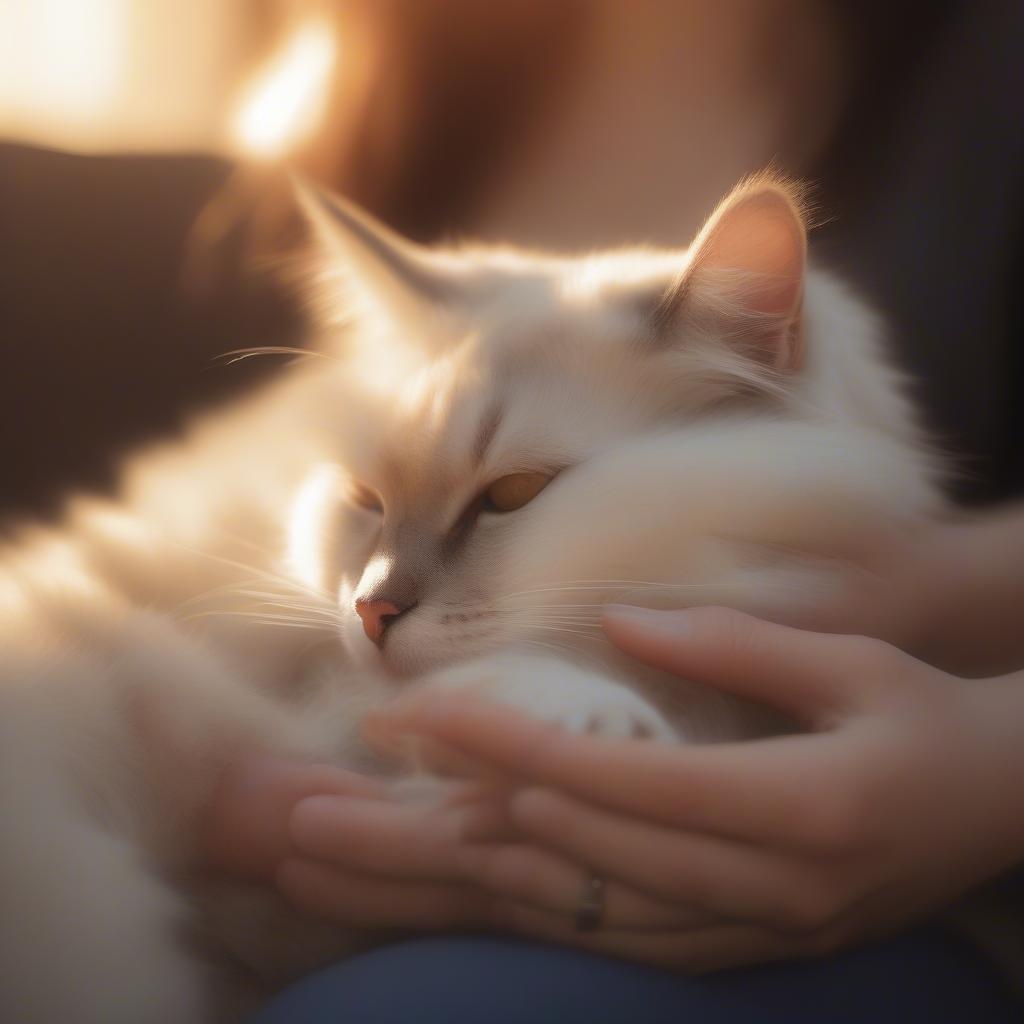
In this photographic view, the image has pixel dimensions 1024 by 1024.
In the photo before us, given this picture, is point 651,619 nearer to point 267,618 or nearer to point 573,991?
point 573,991

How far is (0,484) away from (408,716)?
12.7 inches

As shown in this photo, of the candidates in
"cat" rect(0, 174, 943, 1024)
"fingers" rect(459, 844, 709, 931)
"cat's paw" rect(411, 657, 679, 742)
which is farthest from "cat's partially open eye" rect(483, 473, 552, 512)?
"fingers" rect(459, 844, 709, 931)

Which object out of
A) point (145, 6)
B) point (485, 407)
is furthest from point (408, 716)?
point (145, 6)

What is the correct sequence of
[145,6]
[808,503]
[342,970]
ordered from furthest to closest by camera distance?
[145,6]
[808,503]
[342,970]

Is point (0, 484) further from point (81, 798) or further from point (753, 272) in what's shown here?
point (753, 272)

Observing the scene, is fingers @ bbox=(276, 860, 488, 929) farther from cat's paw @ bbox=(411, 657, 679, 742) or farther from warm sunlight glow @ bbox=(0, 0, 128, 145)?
warm sunlight glow @ bbox=(0, 0, 128, 145)

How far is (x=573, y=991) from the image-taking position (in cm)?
40

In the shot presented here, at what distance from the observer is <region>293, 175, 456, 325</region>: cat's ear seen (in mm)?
645

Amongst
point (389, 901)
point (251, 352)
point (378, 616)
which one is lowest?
point (389, 901)

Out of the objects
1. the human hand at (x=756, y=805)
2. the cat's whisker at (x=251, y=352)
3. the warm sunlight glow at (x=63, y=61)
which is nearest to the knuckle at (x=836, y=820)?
the human hand at (x=756, y=805)

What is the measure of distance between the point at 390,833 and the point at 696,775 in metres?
0.15

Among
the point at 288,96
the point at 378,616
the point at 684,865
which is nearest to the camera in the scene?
the point at 684,865

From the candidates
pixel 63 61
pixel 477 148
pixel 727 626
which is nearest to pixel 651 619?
pixel 727 626

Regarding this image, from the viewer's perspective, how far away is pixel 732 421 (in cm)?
58
